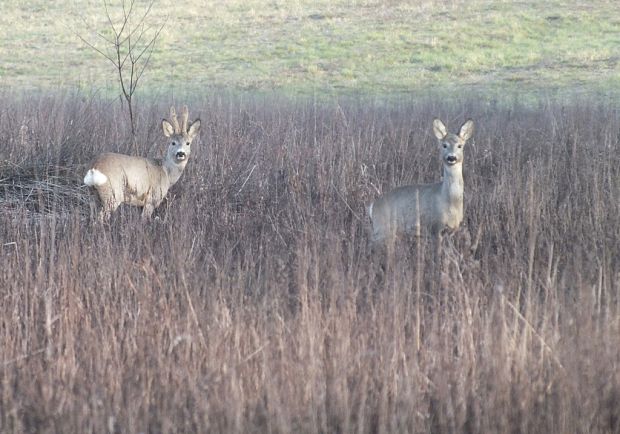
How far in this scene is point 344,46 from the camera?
27750mm

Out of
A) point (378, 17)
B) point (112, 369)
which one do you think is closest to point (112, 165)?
point (112, 369)

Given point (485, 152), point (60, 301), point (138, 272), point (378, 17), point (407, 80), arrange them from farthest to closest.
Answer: point (378, 17)
point (407, 80)
point (485, 152)
point (138, 272)
point (60, 301)

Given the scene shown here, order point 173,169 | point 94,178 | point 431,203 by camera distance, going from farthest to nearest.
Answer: point 173,169 → point 94,178 → point 431,203

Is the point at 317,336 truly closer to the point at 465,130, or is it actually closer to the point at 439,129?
the point at 465,130

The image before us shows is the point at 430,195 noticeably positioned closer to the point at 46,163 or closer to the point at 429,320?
the point at 429,320

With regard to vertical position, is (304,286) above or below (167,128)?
below

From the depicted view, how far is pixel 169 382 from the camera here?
11.9 feet

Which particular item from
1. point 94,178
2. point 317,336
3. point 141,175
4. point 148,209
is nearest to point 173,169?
point 141,175

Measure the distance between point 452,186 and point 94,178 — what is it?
103 inches

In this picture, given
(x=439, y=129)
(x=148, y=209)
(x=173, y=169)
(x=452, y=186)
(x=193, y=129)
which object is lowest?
(x=148, y=209)

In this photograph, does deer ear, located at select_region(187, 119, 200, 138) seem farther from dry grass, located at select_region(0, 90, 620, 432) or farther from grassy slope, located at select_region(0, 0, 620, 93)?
grassy slope, located at select_region(0, 0, 620, 93)

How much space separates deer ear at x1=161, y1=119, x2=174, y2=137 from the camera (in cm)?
814

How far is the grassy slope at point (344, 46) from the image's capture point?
2284 centimetres

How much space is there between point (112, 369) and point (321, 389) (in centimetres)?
80
